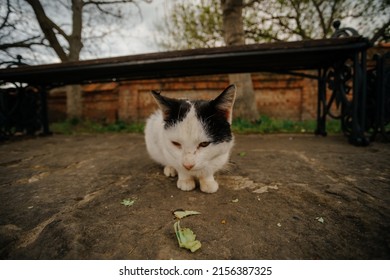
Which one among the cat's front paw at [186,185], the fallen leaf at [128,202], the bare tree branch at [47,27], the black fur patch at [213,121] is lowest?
the fallen leaf at [128,202]

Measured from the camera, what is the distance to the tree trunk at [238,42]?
5.22 m

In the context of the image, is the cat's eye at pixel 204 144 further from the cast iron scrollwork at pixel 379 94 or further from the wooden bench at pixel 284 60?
the cast iron scrollwork at pixel 379 94

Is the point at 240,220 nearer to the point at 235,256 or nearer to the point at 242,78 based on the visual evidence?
the point at 235,256

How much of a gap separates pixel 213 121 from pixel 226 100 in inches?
6.5

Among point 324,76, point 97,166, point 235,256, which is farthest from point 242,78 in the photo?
point 235,256

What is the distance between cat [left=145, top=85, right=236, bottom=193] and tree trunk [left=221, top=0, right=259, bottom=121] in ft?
13.4

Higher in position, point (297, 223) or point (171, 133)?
point (171, 133)

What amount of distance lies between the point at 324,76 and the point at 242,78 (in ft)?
7.26

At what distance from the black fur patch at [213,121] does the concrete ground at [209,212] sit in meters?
0.36

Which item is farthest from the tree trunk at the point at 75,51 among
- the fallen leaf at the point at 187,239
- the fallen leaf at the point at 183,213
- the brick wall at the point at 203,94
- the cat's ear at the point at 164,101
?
the fallen leaf at the point at 187,239

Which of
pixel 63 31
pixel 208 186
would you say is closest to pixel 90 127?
pixel 63 31
